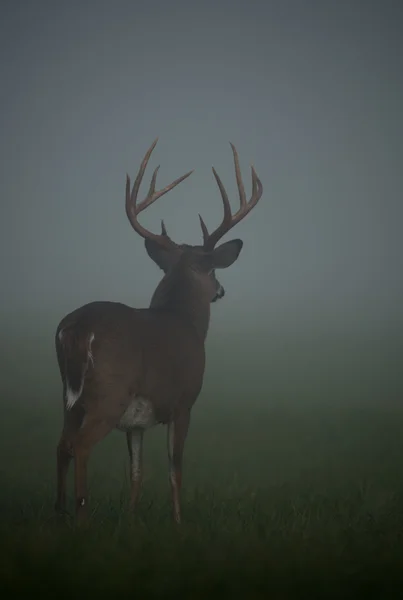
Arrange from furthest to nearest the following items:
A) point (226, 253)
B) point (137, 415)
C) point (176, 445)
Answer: point (226, 253) < point (176, 445) < point (137, 415)

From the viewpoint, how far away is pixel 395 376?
57.1 feet

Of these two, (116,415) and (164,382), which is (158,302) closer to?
(164,382)

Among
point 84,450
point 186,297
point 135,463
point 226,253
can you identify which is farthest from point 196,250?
point 84,450

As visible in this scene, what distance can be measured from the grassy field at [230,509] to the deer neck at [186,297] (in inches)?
64.4

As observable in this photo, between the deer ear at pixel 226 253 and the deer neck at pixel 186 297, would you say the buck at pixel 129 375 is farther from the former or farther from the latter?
the deer ear at pixel 226 253

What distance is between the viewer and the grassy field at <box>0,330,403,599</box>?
385 centimetres

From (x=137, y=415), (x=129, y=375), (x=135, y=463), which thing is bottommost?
(x=135, y=463)

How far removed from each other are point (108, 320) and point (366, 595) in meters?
2.92

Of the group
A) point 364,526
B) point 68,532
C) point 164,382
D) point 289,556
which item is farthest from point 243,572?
point 164,382

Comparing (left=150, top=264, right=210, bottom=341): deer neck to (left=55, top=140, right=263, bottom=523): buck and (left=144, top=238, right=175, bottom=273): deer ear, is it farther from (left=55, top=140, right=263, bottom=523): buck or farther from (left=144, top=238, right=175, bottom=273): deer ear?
(left=144, top=238, right=175, bottom=273): deer ear

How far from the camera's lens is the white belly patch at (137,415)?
6.06m

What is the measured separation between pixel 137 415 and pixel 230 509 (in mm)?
1202

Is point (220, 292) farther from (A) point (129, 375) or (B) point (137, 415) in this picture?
(A) point (129, 375)

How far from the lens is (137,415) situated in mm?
6145
